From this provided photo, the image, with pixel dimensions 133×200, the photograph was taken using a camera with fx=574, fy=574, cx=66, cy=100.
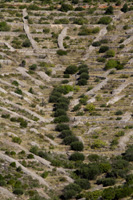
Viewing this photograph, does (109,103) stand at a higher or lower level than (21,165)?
higher

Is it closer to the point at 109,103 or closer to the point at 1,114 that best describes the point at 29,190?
the point at 1,114

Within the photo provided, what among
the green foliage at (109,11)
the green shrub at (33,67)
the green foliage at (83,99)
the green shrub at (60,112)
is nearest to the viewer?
the green shrub at (60,112)

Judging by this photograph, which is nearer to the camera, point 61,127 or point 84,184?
point 84,184

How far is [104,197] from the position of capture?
4075cm

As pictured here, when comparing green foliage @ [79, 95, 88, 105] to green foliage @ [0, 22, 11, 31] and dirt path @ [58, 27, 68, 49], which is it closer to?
dirt path @ [58, 27, 68, 49]

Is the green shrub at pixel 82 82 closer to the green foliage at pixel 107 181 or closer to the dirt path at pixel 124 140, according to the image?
the dirt path at pixel 124 140

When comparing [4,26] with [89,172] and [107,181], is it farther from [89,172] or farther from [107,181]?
[107,181]

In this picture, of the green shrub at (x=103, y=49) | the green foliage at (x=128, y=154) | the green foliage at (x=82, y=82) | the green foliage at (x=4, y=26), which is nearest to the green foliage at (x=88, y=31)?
the green shrub at (x=103, y=49)

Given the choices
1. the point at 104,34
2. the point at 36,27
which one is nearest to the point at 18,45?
the point at 36,27

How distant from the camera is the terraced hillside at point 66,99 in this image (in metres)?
46.8

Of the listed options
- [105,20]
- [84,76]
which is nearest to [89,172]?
[84,76]

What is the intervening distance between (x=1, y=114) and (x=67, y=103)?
1125 centimetres

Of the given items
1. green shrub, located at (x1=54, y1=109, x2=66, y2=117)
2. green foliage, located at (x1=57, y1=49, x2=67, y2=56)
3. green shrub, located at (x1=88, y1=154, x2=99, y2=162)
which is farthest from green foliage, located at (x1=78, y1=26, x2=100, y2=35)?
green shrub, located at (x1=88, y1=154, x2=99, y2=162)

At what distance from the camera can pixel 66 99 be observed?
6938 centimetres
